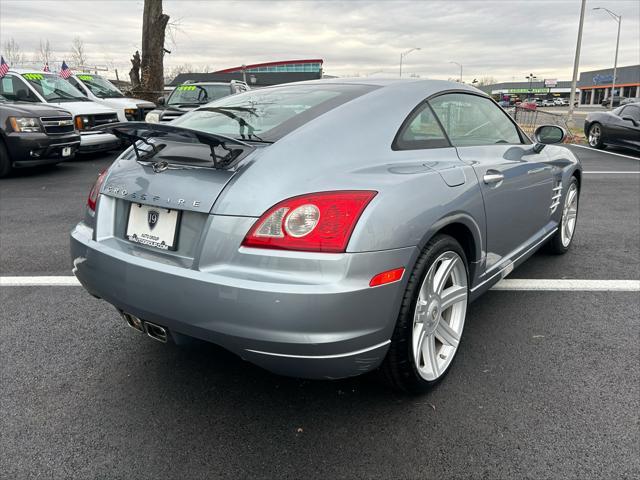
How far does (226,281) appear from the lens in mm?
2059

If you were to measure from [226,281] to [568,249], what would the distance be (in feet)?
13.3

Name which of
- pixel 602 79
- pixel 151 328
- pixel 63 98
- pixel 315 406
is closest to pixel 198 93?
pixel 63 98

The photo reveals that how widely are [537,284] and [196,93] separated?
1140 cm

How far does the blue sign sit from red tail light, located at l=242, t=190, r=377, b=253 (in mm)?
95468

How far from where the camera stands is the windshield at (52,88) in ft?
35.7

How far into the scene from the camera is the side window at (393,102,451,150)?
2.62m

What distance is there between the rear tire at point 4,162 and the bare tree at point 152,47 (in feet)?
37.6

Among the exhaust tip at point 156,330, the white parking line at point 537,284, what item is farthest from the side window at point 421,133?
the white parking line at point 537,284

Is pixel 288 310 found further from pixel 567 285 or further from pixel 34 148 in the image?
pixel 34 148

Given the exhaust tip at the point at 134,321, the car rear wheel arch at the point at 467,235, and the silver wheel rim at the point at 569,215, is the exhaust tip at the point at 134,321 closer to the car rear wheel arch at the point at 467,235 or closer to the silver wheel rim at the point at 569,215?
the car rear wheel arch at the point at 467,235

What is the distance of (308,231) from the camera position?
2057 mm

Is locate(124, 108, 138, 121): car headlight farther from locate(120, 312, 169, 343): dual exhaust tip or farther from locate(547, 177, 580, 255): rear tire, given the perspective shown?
locate(120, 312, 169, 343): dual exhaust tip

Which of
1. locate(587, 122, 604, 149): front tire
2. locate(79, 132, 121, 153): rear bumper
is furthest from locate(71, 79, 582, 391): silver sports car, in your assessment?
locate(587, 122, 604, 149): front tire

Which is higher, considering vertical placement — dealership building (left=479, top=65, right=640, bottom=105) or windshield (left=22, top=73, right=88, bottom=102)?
dealership building (left=479, top=65, right=640, bottom=105)
